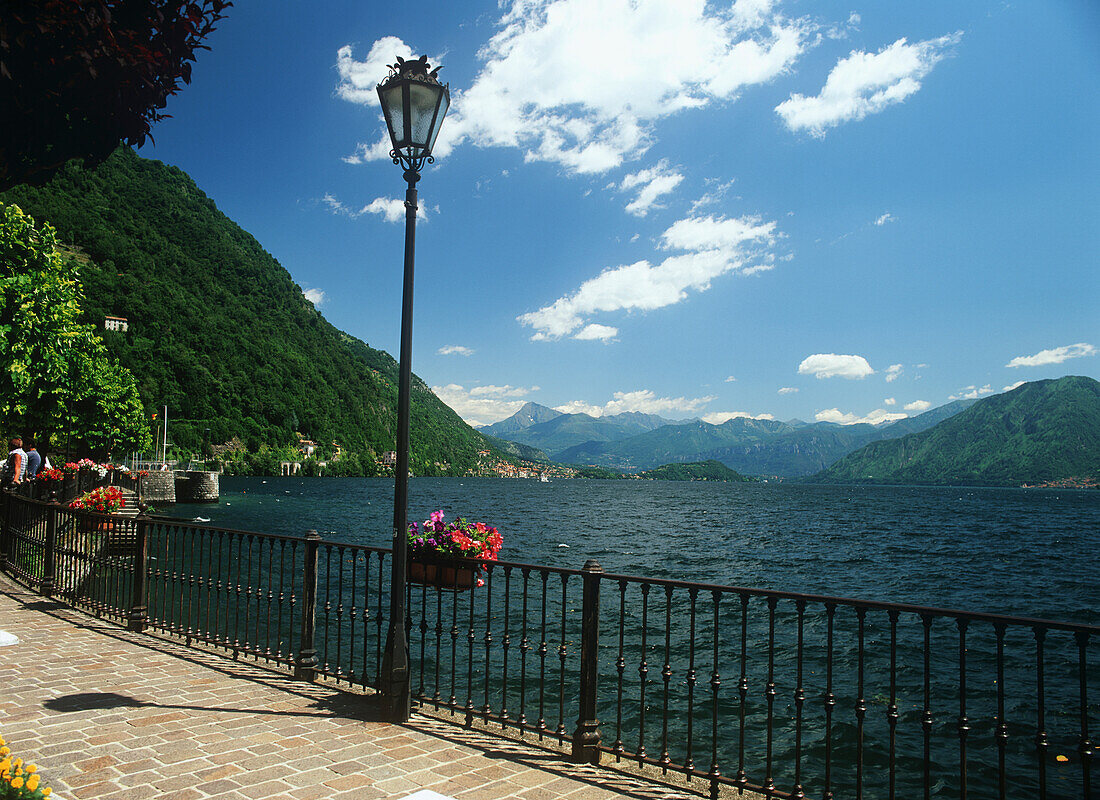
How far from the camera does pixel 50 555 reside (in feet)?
30.9

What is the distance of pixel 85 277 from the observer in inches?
3009

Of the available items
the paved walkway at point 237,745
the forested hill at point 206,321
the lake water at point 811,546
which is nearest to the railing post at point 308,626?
the paved walkway at point 237,745

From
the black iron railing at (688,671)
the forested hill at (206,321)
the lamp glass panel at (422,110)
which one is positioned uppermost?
the forested hill at (206,321)

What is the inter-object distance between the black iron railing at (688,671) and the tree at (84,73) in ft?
9.16

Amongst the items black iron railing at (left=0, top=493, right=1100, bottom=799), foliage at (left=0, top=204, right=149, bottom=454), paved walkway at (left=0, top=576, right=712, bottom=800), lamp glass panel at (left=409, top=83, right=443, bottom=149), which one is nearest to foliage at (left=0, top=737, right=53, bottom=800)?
paved walkway at (left=0, top=576, right=712, bottom=800)

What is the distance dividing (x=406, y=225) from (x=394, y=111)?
0.95 metres

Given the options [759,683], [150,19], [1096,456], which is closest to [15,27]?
[150,19]

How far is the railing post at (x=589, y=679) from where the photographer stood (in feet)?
15.0

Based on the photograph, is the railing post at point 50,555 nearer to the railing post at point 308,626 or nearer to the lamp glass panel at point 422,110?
the railing post at point 308,626

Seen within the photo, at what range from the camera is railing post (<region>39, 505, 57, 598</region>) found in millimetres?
9302

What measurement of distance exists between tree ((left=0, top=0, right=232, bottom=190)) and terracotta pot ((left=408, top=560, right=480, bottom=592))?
3.75m

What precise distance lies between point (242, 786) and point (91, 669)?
346 centimetres

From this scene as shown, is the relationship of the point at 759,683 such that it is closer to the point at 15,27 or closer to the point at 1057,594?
the point at 15,27

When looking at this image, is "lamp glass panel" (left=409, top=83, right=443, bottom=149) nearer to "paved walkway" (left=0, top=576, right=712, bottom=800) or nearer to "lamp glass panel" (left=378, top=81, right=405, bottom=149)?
"lamp glass panel" (left=378, top=81, right=405, bottom=149)
